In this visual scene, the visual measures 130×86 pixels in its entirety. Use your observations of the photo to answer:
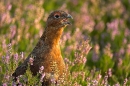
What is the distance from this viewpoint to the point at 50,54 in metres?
4.45

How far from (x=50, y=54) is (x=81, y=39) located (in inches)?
125

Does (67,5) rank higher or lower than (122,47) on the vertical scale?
higher

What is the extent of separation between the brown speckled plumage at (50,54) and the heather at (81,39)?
122mm

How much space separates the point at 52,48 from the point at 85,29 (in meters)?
4.51

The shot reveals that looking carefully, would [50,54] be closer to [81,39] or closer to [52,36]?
[52,36]

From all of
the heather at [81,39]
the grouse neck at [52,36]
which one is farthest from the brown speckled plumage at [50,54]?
the heather at [81,39]

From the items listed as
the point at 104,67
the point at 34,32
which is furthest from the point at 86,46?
the point at 34,32

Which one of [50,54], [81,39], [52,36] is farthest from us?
[81,39]

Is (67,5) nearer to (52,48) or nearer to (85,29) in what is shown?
(85,29)

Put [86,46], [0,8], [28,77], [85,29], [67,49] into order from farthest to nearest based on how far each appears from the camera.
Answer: [85,29]
[0,8]
[67,49]
[86,46]
[28,77]

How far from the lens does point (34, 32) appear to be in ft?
25.7

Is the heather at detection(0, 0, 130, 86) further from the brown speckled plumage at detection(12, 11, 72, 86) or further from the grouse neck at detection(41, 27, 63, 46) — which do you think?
the grouse neck at detection(41, 27, 63, 46)

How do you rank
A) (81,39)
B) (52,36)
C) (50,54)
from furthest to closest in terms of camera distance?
(81,39) < (52,36) < (50,54)

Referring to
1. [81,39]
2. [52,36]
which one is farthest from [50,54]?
[81,39]
